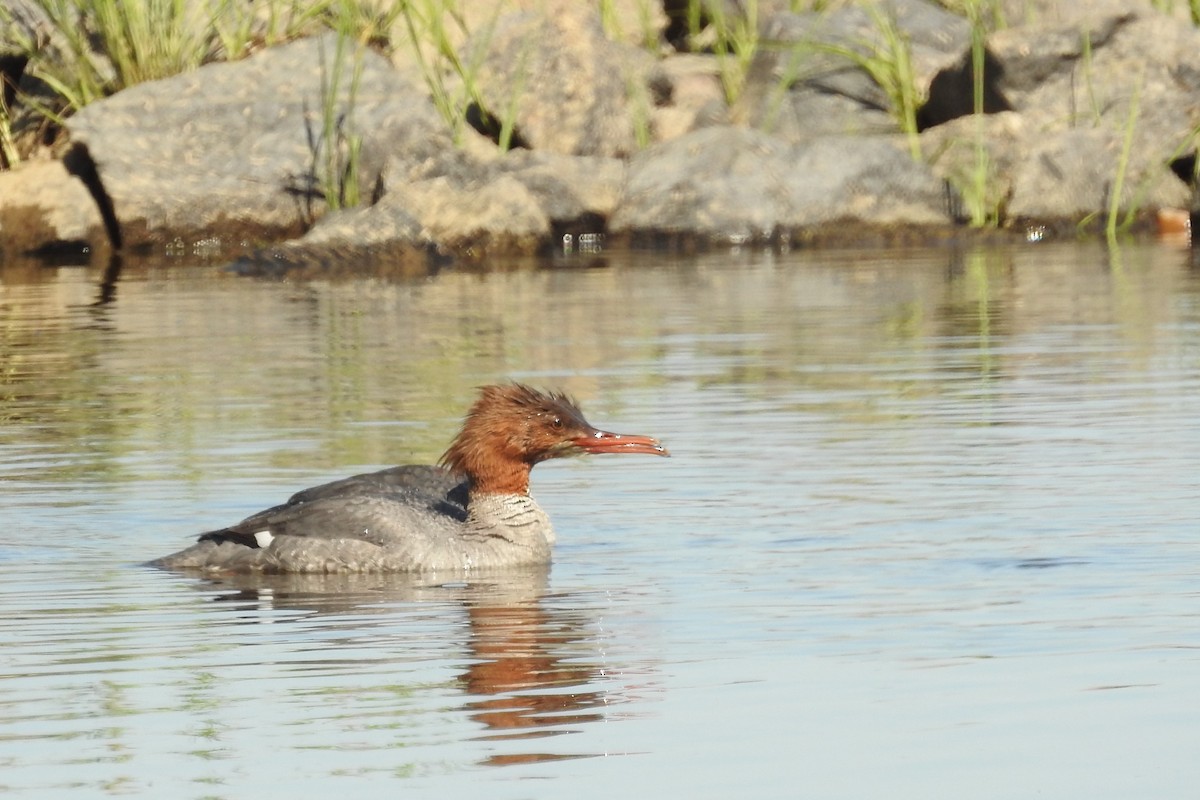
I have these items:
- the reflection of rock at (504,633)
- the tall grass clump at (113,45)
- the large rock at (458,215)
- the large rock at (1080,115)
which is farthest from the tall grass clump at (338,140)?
the reflection of rock at (504,633)

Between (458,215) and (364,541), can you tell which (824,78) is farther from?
(364,541)

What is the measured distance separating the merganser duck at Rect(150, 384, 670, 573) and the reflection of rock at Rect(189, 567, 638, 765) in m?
0.08

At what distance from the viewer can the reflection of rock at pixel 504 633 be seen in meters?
5.81

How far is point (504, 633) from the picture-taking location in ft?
22.7

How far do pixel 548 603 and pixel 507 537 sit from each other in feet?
2.65

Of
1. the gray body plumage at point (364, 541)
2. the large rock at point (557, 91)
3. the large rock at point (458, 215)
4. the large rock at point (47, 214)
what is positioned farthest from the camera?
the large rock at point (557, 91)

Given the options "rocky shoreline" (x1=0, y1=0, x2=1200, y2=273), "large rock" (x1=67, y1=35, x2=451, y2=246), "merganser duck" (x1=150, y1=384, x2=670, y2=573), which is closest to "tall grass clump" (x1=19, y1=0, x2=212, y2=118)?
"rocky shoreline" (x1=0, y1=0, x2=1200, y2=273)

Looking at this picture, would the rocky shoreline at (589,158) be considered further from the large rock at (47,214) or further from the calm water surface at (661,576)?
the calm water surface at (661,576)

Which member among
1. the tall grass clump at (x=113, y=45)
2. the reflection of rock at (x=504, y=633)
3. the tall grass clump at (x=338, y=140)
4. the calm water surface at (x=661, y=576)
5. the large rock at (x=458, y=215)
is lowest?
the reflection of rock at (x=504, y=633)

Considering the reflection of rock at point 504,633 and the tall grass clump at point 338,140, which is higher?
the tall grass clump at point 338,140

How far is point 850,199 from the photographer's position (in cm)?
2248

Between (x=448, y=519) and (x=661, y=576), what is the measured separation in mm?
1059

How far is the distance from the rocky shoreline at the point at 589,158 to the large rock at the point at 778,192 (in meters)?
0.02

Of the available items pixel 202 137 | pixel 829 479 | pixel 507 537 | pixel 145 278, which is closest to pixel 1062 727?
pixel 507 537
